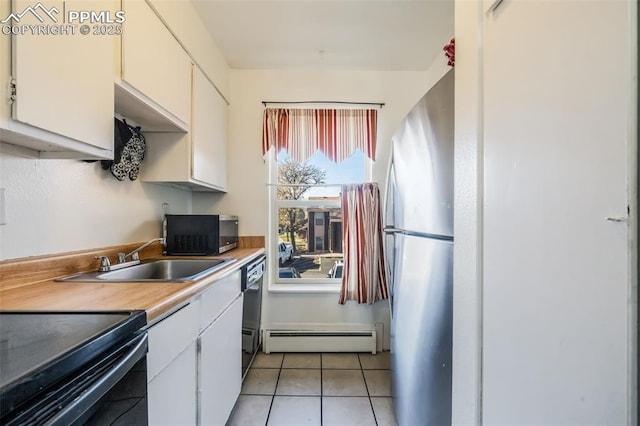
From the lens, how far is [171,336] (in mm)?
966

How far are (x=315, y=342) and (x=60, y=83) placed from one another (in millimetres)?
2356

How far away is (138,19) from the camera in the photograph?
1.27 meters

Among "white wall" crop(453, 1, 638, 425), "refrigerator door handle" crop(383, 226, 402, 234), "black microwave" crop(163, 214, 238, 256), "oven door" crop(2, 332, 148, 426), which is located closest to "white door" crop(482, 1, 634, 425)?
"white wall" crop(453, 1, 638, 425)

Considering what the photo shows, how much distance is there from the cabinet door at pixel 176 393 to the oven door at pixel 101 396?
0.11 metres

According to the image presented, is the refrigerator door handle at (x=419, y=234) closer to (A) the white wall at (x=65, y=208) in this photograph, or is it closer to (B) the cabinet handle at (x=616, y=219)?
(B) the cabinet handle at (x=616, y=219)

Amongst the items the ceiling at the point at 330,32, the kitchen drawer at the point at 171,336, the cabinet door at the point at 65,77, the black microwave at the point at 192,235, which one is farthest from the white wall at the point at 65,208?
the ceiling at the point at 330,32

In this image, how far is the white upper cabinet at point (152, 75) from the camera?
122 cm

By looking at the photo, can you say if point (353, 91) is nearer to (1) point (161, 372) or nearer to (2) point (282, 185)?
(2) point (282, 185)

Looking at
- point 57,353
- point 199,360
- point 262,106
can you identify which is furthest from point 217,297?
point 262,106

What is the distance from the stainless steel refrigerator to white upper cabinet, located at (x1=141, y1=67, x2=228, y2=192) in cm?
127

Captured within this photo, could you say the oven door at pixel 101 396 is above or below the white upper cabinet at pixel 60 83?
below

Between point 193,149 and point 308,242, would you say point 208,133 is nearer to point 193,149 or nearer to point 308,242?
point 193,149

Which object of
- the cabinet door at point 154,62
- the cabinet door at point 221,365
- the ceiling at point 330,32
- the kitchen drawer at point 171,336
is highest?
the ceiling at point 330,32

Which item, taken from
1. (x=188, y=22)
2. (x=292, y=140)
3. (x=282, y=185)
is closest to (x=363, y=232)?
(x=282, y=185)
